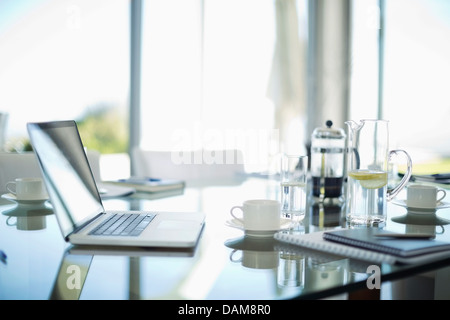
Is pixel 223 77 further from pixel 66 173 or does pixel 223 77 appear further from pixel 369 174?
pixel 66 173

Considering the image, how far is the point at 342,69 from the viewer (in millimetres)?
5129

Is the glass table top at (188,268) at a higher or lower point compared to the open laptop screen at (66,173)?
lower

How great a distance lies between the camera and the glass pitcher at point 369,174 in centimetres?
140

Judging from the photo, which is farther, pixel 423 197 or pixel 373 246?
pixel 423 197

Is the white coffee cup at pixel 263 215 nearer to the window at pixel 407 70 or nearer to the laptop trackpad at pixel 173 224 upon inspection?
the laptop trackpad at pixel 173 224

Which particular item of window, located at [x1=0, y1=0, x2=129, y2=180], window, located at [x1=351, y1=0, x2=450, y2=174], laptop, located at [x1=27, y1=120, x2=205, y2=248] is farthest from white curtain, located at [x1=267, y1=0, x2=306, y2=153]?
laptop, located at [x1=27, y1=120, x2=205, y2=248]

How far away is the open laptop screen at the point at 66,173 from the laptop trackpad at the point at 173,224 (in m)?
0.17

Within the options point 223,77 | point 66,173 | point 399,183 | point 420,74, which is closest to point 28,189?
point 66,173

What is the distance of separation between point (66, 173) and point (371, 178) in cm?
76

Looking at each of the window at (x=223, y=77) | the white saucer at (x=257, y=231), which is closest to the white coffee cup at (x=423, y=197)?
the white saucer at (x=257, y=231)

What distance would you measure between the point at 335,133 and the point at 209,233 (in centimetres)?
80

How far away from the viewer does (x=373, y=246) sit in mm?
1018

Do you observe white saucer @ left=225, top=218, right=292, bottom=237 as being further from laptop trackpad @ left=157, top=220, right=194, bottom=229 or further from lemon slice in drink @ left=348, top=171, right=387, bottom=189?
lemon slice in drink @ left=348, top=171, right=387, bottom=189
